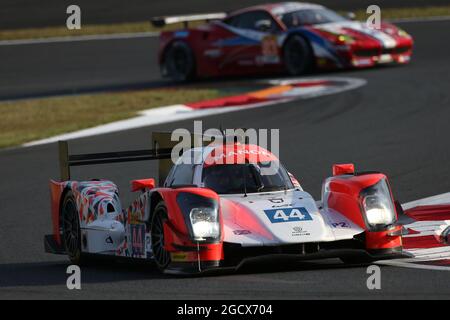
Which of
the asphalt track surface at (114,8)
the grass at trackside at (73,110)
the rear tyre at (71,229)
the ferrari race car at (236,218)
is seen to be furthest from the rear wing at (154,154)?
the asphalt track surface at (114,8)

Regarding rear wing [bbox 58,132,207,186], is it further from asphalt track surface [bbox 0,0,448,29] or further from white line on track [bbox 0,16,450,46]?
asphalt track surface [bbox 0,0,448,29]

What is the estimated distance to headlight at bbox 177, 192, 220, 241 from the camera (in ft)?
28.7

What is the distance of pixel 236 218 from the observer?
8992 millimetres

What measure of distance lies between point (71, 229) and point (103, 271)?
86 cm

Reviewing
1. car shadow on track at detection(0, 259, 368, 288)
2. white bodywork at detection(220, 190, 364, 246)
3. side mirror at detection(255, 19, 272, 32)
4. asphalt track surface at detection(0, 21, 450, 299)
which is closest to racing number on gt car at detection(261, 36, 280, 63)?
side mirror at detection(255, 19, 272, 32)

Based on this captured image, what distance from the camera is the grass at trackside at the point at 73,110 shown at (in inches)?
753

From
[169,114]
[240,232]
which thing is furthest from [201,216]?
[169,114]

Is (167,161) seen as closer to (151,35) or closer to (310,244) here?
(310,244)

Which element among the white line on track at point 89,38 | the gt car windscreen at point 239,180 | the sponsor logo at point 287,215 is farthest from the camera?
the white line on track at point 89,38

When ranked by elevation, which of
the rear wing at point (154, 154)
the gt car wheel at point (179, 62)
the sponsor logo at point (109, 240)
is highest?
the gt car wheel at point (179, 62)

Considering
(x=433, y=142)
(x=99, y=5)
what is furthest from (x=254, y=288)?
(x=99, y=5)

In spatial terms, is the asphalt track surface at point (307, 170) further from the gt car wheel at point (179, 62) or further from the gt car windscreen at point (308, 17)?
the gt car wheel at point (179, 62)

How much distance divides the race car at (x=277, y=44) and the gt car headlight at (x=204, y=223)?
1412cm

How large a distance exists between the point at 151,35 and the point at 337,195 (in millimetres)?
21502
